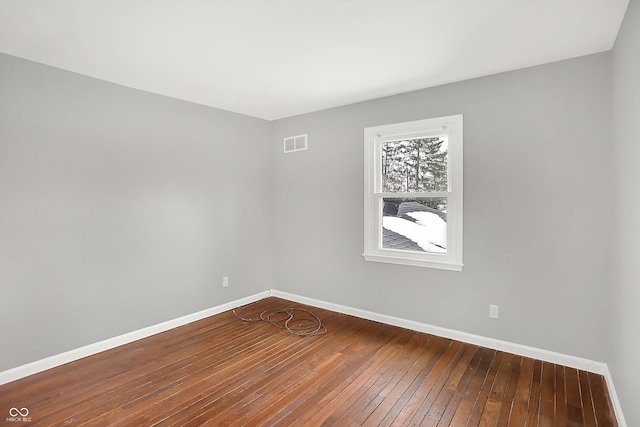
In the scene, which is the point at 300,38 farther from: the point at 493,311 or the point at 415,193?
the point at 493,311

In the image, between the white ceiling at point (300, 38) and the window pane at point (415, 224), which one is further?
the window pane at point (415, 224)

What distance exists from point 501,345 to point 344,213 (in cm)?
212

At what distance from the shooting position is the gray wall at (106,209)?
2.59 m

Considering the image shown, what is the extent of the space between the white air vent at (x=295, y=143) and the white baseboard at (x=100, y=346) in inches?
87.2

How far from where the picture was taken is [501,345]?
9.81 feet

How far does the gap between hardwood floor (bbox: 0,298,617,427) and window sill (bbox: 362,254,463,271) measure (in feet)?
2.41

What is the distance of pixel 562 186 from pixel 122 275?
4.10m

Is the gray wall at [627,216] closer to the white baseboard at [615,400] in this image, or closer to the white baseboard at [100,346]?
the white baseboard at [615,400]

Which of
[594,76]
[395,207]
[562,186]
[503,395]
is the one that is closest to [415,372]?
[503,395]

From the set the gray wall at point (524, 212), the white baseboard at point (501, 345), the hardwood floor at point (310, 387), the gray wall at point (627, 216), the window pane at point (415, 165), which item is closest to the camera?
the gray wall at point (627, 216)

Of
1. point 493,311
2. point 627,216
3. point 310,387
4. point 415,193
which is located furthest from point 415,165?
point 310,387

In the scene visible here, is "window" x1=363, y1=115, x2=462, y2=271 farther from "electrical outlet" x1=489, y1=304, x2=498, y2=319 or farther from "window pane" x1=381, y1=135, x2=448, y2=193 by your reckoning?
"electrical outlet" x1=489, y1=304, x2=498, y2=319

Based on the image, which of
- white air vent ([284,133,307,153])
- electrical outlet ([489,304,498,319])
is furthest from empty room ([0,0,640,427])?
white air vent ([284,133,307,153])
